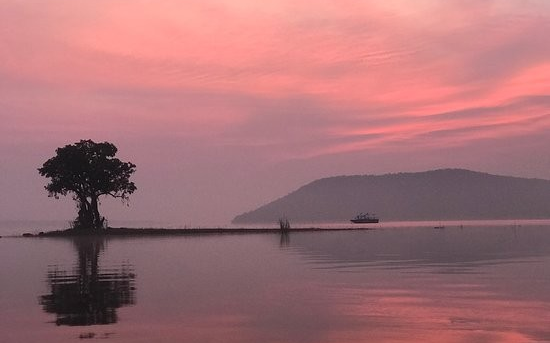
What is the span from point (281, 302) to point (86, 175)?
8078 cm

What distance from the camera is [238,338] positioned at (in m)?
16.8

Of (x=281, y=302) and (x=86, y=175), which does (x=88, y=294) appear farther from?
(x=86, y=175)

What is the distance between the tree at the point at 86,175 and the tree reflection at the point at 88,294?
62.0 m

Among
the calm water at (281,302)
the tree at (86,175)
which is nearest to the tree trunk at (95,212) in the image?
the tree at (86,175)

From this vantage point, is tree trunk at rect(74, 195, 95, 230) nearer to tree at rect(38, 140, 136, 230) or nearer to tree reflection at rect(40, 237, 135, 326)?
tree at rect(38, 140, 136, 230)

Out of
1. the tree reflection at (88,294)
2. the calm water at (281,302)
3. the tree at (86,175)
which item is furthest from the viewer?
the tree at (86,175)

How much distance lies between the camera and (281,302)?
75.6 ft

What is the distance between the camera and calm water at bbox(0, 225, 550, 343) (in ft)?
56.6

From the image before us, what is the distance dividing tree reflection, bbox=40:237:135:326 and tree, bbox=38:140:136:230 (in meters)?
62.0

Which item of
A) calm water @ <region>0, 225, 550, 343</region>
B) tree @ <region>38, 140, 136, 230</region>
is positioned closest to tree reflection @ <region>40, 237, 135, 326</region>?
calm water @ <region>0, 225, 550, 343</region>

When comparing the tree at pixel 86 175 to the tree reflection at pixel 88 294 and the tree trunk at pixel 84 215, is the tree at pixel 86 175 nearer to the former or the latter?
the tree trunk at pixel 84 215

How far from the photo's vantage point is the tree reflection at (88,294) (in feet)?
65.9

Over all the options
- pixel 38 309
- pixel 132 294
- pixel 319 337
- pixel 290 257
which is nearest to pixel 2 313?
pixel 38 309

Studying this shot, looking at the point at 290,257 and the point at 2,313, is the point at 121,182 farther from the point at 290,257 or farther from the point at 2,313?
the point at 2,313
